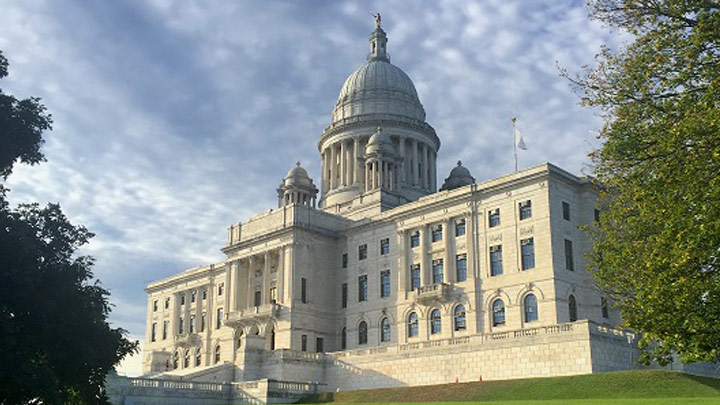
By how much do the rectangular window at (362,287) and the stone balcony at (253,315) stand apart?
8283 mm

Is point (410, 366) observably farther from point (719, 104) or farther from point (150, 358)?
point (150, 358)

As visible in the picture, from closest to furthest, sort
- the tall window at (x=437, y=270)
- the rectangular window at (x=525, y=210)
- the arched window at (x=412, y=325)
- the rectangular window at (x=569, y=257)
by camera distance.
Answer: the rectangular window at (x=569, y=257) → the rectangular window at (x=525, y=210) → the tall window at (x=437, y=270) → the arched window at (x=412, y=325)

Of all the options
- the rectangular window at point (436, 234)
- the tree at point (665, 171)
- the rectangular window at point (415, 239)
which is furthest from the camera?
the rectangular window at point (415, 239)

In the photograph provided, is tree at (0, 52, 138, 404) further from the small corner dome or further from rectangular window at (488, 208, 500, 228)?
the small corner dome

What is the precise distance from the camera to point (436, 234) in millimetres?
72062

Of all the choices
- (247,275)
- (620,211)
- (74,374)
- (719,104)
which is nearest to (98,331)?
(74,374)

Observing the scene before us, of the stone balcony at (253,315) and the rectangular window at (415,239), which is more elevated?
the rectangular window at (415,239)

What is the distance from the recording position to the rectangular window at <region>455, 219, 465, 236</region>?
229 feet

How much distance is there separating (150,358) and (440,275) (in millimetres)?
→ 47966

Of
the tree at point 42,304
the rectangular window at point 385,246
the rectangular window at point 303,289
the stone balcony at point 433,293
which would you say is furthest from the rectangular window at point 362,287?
the tree at point 42,304

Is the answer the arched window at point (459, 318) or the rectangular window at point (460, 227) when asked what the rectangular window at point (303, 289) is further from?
the rectangular window at point (460, 227)

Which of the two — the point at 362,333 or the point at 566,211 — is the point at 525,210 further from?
the point at 362,333

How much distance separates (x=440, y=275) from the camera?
70.9 metres

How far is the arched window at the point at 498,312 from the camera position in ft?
212
